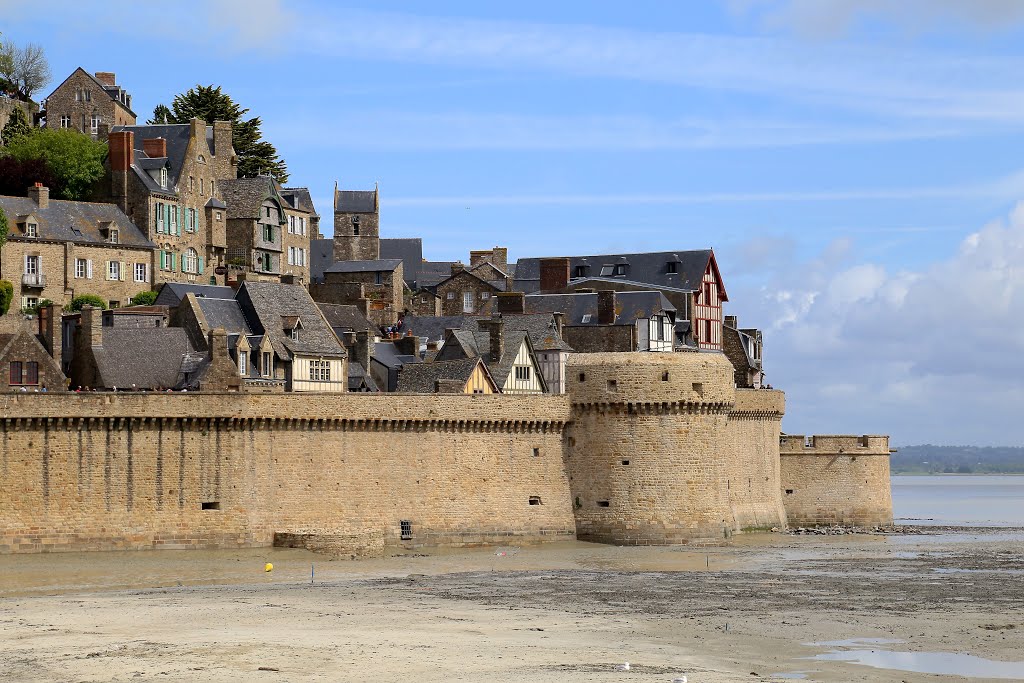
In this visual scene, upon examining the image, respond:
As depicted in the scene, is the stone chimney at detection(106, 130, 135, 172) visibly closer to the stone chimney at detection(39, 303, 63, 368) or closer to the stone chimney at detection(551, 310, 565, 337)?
the stone chimney at detection(551, 310, 565, 337)

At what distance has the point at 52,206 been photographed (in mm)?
68625

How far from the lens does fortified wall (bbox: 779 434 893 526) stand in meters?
62.7

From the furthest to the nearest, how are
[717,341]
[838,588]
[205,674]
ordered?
[717,341]
[838,588]
[205,674]

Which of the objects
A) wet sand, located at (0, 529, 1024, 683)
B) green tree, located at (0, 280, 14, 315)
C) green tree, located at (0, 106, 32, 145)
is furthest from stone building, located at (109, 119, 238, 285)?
wet sand, located at (0, 529, 1024, 683)

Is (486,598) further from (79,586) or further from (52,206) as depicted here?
(52,206)

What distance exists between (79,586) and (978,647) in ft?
65.8

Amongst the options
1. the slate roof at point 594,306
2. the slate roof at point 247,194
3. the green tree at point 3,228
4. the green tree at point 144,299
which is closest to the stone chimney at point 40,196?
the green tree at point 3,228

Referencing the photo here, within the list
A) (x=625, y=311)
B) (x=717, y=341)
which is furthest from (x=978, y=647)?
(x=717, y=341)

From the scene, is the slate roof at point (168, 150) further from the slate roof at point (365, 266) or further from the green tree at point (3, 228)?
the slate roof at point (365, 266)

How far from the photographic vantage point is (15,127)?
82562mm

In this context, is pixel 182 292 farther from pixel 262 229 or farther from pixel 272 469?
pixel 262 229

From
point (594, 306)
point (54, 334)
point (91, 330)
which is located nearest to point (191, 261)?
point (594, 306)

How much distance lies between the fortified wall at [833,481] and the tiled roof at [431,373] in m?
13.3

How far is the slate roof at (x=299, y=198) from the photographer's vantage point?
81562 mm
